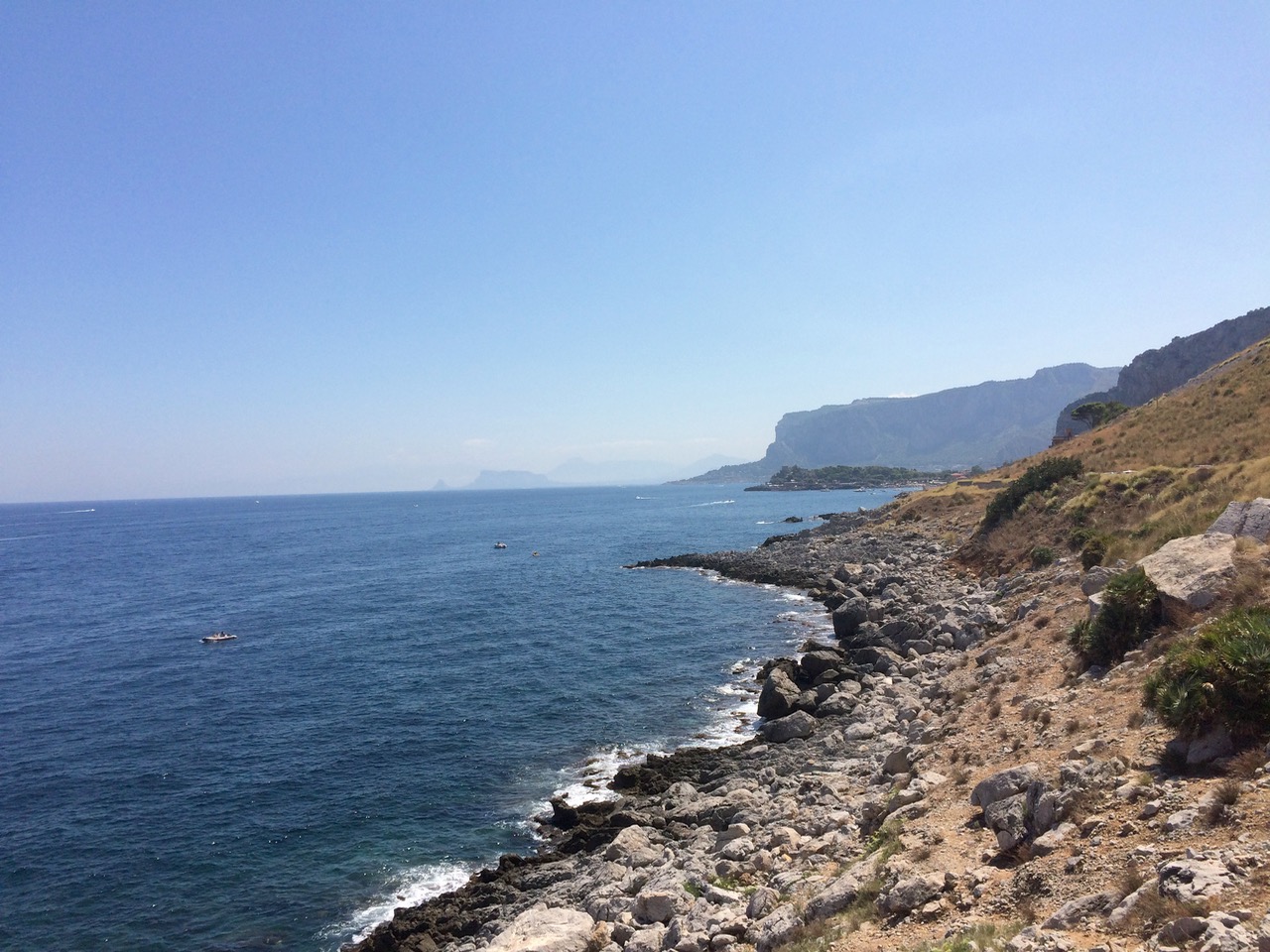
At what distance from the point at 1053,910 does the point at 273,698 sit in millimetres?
37702

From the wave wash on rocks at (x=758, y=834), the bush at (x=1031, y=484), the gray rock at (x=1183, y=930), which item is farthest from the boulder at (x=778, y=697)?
the bush at (x=1031, y=484)

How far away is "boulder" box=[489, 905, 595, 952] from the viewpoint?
13.1 meters

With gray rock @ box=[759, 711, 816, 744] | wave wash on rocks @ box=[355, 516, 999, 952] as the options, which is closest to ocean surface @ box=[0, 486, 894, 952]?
gray rock @ box=[759, 711, 816, 744]

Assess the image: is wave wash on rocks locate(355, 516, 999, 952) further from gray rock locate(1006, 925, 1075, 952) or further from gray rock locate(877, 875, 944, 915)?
gray rock locate(1006, 925, 1075, 952)

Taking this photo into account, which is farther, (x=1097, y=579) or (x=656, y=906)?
(x=1097, y=579)

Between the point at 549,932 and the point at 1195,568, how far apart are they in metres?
16.1

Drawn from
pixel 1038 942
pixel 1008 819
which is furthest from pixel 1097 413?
pixel 1038 942

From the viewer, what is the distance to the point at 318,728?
31.7 metres

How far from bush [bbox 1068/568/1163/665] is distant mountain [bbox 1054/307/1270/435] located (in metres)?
104

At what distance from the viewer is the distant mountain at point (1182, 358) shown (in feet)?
362

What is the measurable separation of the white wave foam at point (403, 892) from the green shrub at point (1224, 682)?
17954mm

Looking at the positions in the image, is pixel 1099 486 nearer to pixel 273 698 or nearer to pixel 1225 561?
pixel 1225 561

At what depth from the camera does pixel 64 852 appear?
2200cm

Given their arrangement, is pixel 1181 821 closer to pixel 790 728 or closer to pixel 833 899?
pixel 833 899
